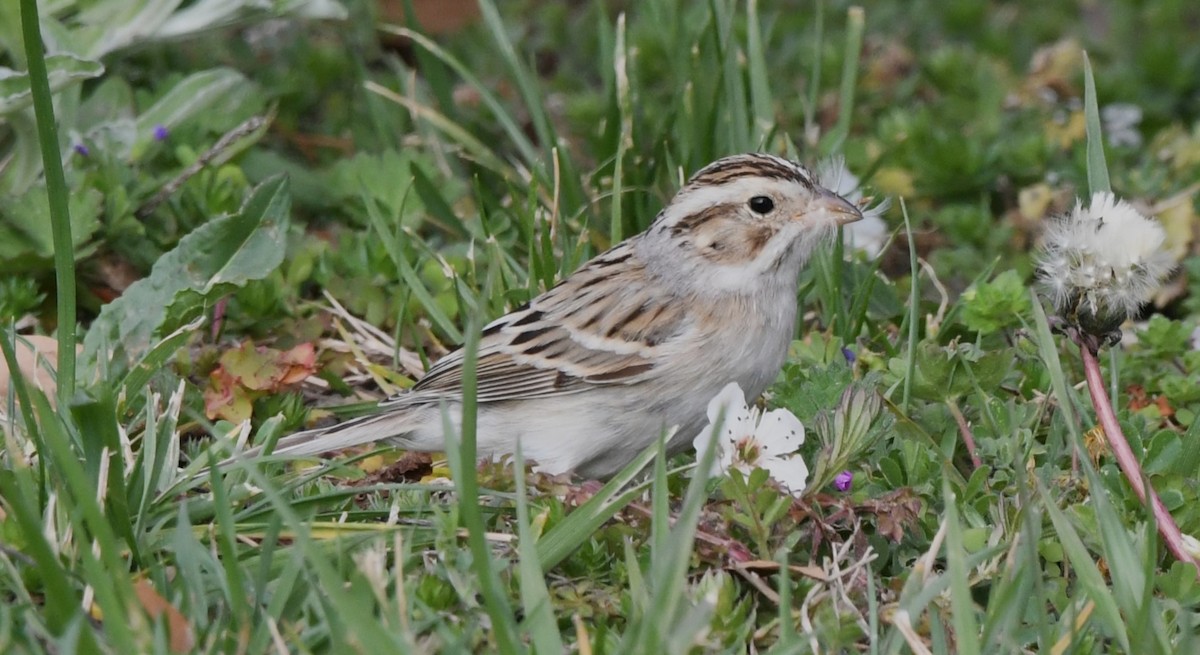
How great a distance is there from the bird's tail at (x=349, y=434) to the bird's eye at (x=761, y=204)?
0.98 m

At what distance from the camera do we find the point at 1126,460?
325 cm

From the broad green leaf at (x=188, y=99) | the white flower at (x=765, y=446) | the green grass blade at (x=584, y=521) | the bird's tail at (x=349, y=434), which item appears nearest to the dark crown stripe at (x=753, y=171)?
the white flower at (x=765, y=446)

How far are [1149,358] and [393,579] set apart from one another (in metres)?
2.33

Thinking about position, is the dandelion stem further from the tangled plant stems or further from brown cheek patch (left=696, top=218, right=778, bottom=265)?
brown cheek patch (left=696, top=218, right=778, bottom=265)

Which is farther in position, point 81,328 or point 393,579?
point 81,328

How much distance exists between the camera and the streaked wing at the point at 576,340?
12.9 feet

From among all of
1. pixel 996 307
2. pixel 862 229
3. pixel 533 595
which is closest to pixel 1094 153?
pixel 996 307

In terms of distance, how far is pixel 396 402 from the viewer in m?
3.93

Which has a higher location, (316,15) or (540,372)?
(316,15)

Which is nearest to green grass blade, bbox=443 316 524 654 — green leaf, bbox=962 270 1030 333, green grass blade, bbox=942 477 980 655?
green grass blade, bbox=942 477 980 655

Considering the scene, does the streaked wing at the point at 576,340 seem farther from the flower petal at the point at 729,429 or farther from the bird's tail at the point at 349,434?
the flower petal at the point at 729,429

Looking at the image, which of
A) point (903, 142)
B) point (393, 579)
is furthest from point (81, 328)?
point (903, 142)

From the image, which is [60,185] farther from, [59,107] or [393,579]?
[59,107]

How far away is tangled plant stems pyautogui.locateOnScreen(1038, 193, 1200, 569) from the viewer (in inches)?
124
